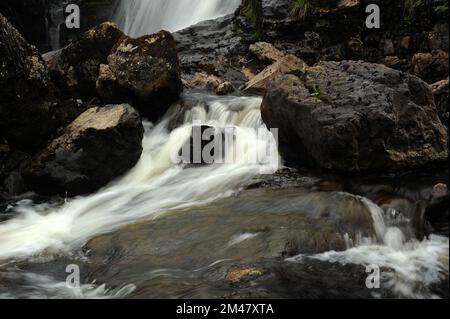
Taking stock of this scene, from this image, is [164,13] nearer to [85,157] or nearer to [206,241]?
[85,157]

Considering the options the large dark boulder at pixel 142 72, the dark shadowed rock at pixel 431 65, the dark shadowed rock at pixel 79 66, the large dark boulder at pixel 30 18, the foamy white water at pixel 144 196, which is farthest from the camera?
the large dark boulder at pixel 30 18

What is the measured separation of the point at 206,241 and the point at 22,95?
5017 millimetres

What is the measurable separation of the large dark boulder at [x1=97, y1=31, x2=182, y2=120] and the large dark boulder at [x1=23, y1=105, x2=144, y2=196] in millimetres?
1476

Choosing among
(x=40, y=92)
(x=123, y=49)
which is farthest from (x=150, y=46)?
(x=40, y=92)

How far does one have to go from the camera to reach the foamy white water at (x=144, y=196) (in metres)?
7.00

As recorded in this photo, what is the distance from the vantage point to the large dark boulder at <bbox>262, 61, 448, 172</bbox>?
278 inches

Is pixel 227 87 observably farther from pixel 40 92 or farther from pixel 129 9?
pixel 129 9

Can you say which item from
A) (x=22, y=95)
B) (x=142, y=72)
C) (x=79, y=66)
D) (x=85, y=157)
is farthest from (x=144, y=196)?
(x=79, y=66)

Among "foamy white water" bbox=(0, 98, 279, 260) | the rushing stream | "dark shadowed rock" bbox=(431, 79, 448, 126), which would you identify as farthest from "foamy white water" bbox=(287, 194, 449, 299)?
"dark shadowed rock" bbox=(431, 79, 448, 126)

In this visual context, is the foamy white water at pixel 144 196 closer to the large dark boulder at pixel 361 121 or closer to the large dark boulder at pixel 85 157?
the large dark boulder at pixel 85 157

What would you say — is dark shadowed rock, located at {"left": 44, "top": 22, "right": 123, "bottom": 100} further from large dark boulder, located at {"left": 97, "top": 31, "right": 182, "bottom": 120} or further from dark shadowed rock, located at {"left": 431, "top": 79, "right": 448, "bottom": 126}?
dark shadowed rock, located at {"left": 431, "top": 79, "right": 448, "bottom": 126}

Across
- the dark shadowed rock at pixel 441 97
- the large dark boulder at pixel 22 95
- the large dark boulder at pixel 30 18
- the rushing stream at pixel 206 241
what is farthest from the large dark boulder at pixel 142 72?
the large dark boulder at pixel 30 18

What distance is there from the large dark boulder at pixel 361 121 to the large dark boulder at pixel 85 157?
115 inches

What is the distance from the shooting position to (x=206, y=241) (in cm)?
591
